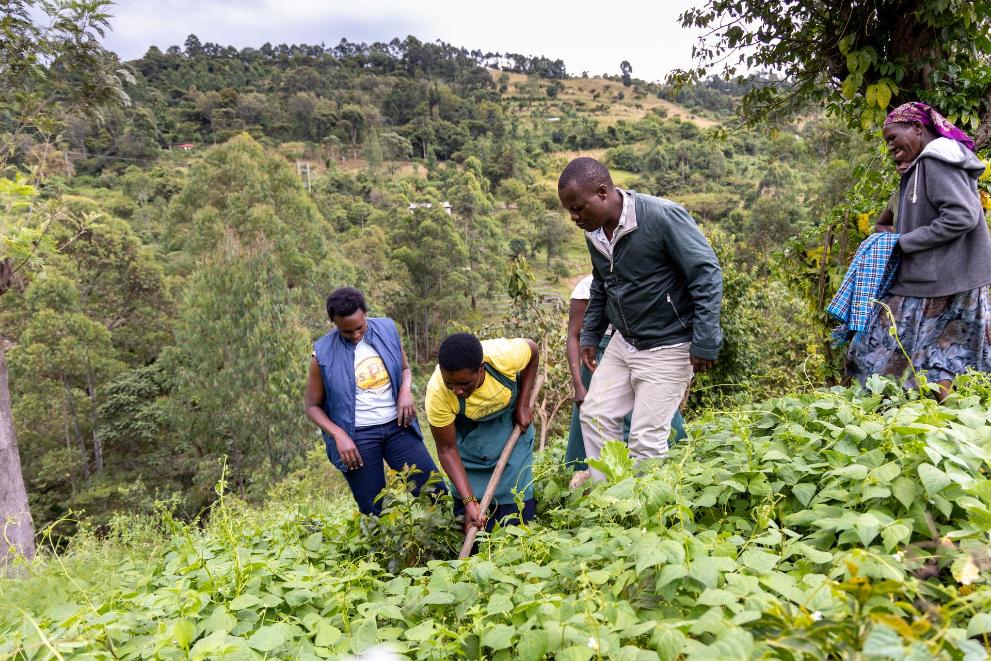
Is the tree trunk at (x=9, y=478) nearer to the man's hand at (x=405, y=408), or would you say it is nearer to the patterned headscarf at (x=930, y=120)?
the man's hand at (x=405, y=408)

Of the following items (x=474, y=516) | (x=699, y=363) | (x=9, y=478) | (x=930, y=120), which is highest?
(x=930, y=120)

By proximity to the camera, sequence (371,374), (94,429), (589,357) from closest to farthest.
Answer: (589,357) → (371,374) → (94,429)

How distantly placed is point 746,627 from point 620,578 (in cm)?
33

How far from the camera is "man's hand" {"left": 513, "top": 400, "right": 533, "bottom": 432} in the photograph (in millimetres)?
2848

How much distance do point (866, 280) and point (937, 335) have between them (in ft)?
1.17

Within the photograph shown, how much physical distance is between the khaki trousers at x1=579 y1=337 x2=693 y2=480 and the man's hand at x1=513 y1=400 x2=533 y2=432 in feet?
1.01

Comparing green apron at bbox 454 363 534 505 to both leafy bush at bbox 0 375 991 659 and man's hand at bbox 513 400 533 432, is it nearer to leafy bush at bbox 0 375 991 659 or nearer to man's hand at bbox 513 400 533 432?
man's hand at bbox 513 400 533 432

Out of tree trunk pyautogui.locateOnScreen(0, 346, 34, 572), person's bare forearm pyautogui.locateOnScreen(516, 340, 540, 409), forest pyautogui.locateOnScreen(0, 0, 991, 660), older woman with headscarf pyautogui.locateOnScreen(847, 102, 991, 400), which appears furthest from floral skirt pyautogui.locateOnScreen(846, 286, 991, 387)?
tree trunk pyautogui.locateOnScreen(0, 346, 34, 572)

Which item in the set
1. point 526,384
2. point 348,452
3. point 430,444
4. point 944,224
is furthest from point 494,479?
point 430,444

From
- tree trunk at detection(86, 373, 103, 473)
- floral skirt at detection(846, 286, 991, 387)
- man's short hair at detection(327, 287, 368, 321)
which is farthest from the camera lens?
tree trunk at detection(86, 373, 103, 473)

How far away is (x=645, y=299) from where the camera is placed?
2678 mm

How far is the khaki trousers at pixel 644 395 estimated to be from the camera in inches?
106

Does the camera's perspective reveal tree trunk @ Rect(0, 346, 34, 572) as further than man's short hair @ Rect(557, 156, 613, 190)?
Yes

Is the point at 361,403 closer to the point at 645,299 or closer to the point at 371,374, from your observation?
the point at 371,374
